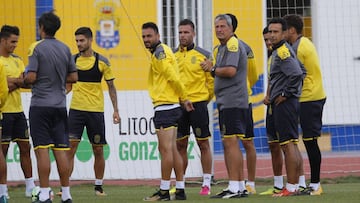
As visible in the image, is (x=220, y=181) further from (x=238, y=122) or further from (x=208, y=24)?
(x=238, y=122)

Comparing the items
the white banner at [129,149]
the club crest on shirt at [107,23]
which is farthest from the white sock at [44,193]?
the club crest on shirt at [107,23]

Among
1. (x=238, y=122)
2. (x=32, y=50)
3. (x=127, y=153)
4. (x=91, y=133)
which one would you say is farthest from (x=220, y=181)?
(x=32, y=50)

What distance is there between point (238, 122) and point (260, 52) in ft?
29.4

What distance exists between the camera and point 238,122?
1288cm

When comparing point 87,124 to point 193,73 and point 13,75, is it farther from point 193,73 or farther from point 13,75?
point 193,73

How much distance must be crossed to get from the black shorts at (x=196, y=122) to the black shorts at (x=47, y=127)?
107 inches

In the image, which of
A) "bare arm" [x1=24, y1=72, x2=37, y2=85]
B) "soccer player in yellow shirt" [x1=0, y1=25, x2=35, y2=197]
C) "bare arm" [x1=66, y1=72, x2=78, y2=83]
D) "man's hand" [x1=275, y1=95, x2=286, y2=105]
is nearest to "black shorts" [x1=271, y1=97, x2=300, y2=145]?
"man's hand" [x1=275, y1=95, x2=286, y2=105]

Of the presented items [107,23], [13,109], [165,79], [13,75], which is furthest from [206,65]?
[107,23]

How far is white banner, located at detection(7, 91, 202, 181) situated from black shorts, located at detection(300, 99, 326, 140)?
14.1 feet

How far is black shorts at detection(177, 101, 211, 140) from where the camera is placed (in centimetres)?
1420

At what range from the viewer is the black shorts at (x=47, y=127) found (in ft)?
38.2

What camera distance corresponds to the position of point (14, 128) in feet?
46.6

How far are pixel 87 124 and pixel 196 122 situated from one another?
1.56 meters

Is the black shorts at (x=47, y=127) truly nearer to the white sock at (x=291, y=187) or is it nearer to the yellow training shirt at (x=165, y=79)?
the yellow training shirt at (x=165, y=79)
